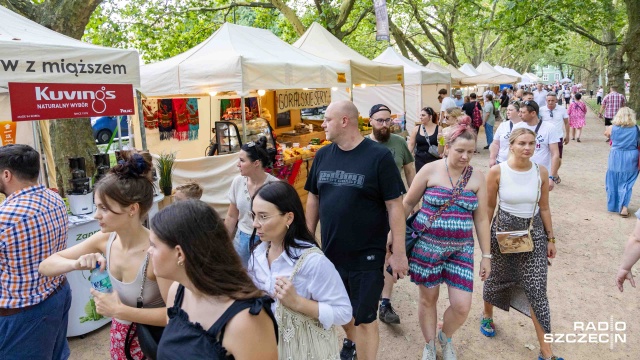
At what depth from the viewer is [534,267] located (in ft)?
11.6

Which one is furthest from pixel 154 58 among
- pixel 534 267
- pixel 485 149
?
pixel 534 267

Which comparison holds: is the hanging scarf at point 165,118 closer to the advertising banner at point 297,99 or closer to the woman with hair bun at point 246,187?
the advertising banner at point 297,99

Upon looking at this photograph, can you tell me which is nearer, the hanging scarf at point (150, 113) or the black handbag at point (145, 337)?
the black handbag at point (145, 337)

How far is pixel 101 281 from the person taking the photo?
2096 millimetres

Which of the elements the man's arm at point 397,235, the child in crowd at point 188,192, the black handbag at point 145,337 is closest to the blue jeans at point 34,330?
the black handbag at point 145,337

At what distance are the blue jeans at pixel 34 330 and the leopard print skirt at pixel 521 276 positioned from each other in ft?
10.5

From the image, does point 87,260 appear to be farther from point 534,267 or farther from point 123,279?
point 534,267

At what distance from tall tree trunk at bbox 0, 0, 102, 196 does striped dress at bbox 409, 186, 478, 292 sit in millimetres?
5004

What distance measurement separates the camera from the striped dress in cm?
323

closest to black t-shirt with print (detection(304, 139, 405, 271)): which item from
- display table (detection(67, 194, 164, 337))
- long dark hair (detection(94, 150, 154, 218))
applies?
long dark hair (detection(94, 150, 154, 218))

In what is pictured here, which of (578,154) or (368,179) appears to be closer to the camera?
(368,179)

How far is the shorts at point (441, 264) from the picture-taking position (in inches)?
127

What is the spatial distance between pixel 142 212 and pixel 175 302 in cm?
74

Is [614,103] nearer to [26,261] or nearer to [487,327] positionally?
[487,327]
